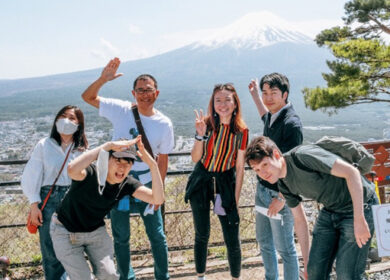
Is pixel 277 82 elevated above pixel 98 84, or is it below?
below

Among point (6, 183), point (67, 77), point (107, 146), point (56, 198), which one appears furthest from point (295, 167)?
point (67, 77)

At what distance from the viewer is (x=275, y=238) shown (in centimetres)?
272

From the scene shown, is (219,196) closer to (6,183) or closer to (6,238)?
(6,183)

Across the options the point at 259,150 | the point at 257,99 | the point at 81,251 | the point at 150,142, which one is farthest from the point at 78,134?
the point at 257,99

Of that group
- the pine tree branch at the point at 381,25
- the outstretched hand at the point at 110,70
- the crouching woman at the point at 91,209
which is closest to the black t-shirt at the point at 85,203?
the crouching woman at the point at 91,209

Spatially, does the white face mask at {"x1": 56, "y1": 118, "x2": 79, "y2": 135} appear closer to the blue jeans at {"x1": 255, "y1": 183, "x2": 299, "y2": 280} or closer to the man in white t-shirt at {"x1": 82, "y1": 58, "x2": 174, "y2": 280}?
the man in white t-shirt at {"x1": 82, "y1": 58, "x2": 174, "y2": 280}

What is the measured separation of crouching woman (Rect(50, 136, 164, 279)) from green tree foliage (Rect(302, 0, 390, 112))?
9.89 metres

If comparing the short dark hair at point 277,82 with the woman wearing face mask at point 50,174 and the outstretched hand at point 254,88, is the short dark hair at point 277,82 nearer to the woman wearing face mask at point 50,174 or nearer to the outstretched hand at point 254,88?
the outstretched hand at point 254,88

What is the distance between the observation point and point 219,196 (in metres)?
2.89

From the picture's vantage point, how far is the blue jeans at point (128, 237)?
281 cm

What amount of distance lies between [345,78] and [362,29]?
316 centimetres

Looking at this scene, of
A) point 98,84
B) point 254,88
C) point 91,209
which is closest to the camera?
point 91,209

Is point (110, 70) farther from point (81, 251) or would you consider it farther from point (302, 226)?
point (302, 226)

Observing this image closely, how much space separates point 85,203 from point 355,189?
5.36ft
